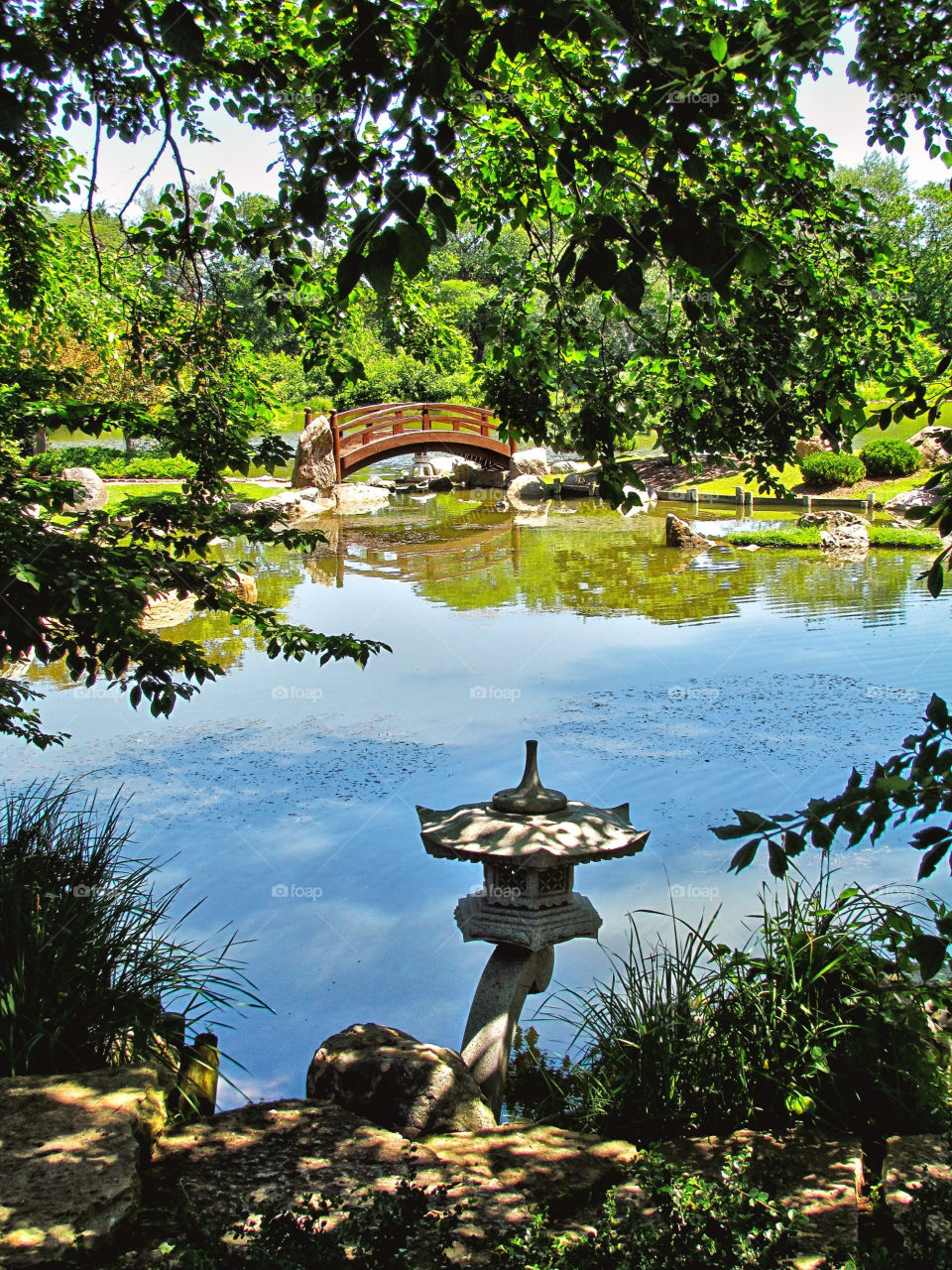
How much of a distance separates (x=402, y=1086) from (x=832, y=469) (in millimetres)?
19540

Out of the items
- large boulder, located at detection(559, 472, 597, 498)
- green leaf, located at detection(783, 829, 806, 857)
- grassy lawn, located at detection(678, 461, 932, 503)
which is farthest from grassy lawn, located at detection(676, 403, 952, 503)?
green leaf, located at detection(783, 829, 806, 857)

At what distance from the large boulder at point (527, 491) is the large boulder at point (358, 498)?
112 inches

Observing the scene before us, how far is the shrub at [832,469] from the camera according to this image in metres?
20.8

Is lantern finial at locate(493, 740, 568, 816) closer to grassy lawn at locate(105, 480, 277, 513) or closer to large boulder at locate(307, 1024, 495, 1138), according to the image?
large boulder at locate(307, 1024, 495, 1138)

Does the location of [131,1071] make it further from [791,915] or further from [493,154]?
[493,154]

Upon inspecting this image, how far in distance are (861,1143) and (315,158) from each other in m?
3.01

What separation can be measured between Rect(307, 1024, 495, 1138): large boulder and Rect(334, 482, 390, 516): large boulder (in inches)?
749

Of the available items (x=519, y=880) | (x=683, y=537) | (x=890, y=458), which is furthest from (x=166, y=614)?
(x=890, y=458)

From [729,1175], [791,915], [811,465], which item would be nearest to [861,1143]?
[729,1175]

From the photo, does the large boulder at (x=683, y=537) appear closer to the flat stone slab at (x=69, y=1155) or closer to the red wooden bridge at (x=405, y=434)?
the red wooden bridge at (x=405, y=434)

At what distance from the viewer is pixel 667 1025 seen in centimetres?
337

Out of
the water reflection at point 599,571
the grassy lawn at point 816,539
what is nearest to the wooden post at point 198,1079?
the water reflection at point 599,571

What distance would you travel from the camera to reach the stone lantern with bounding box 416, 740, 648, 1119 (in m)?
3.81

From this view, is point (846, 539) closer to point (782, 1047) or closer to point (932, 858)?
point (782, 1047)
